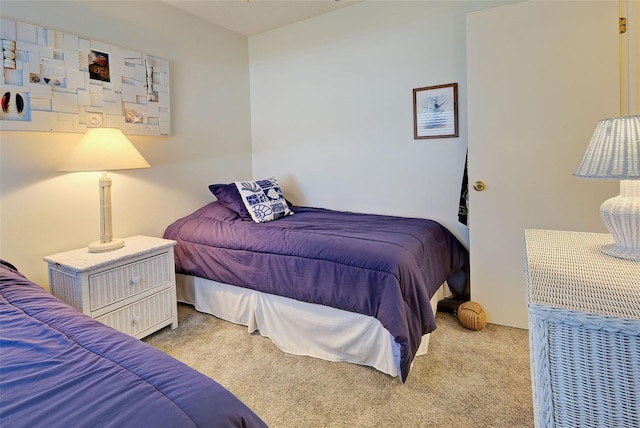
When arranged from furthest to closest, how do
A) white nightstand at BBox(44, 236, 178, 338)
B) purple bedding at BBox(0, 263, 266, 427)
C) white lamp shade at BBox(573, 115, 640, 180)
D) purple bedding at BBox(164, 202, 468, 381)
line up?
white nightstand at BBox(44, 236, 178, 338) → purple bedding at BBox(164, 202, 468, 381) → white lamp shade at BBox(573, 115, 640, 180) → purple bedding at BBox(0, 263, 266, 427)

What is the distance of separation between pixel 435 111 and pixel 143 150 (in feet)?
7.28

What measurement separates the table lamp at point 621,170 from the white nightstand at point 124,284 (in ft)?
7.26

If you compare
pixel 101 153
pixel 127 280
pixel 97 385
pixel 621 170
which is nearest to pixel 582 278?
pixel 621 170

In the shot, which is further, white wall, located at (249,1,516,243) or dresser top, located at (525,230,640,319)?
white wall, located at (249,1,516,243)

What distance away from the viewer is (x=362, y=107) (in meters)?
2.93

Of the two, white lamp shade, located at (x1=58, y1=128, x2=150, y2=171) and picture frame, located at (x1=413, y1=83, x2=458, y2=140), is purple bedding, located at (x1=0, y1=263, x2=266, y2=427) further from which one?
picture frame, located at (x1=413, y1=83, x2=458, y2=140)

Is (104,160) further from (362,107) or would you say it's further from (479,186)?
(479,186)

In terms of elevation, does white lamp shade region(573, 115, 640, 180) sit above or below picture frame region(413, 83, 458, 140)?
below

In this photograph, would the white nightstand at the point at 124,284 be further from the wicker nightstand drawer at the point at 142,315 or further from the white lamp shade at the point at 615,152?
the white lamp shade at the point at 615,152

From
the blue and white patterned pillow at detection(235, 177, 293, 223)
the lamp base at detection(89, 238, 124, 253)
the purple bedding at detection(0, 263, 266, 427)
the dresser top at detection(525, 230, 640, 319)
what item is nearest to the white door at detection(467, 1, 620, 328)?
the dresser top at detection(525, 230, 640, 319)

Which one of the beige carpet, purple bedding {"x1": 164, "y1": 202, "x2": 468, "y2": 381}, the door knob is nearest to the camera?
the beige carpet

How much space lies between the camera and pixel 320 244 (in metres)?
1.97

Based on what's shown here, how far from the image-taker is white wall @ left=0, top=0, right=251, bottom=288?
1.97 m

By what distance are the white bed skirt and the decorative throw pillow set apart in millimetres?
578
